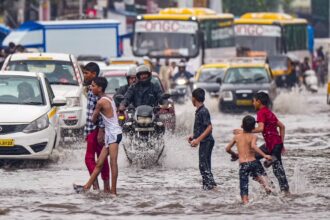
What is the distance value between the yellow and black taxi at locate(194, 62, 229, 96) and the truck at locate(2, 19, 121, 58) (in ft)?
16.5

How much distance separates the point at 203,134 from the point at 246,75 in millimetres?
22601

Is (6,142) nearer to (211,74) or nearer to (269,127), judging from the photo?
(269,127)

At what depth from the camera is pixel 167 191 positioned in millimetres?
17344

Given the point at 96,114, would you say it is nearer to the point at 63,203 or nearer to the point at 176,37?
the point at 63,203

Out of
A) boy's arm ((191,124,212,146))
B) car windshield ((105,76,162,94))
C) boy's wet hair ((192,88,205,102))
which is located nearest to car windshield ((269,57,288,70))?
car windshield ((105,76,162,94))

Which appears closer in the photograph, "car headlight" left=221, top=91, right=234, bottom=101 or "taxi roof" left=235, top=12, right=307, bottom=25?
"car headlight" left=221, top=91, right=234, bottom=101

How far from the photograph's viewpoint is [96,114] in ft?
53.8

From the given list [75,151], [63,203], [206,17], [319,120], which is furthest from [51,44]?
[63,203]

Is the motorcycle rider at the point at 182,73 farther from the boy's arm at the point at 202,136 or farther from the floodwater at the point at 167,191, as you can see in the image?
the boy's arm at the point at 202,136

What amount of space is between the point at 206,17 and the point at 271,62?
347cm

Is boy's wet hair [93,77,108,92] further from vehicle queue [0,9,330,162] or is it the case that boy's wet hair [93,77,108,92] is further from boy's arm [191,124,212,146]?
vehicle queue [0,9,330,162]

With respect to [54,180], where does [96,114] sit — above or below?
above

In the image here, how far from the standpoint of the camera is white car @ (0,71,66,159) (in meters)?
20.0

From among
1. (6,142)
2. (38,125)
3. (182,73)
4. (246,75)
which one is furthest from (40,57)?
(182,73)
